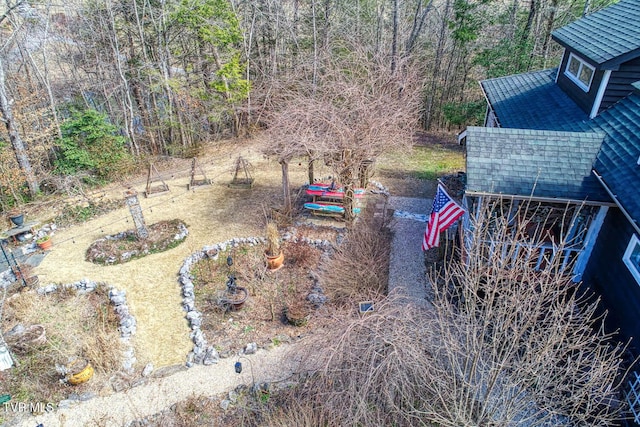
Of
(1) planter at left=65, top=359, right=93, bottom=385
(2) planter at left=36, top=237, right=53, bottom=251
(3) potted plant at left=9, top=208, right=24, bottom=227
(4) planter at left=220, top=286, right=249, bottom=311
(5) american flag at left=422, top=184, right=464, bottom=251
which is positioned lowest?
(1) planter at left=65, top=359, right=93, bottom=385

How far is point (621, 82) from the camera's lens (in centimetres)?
927

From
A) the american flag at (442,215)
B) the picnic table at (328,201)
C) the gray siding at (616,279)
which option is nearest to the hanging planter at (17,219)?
the picnic table at (328,201)

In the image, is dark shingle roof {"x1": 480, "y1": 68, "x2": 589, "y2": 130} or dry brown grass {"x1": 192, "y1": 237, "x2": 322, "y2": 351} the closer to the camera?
dry brown grass {"x1": 192, "y1": 237, "x2": 322, "y2": 351}

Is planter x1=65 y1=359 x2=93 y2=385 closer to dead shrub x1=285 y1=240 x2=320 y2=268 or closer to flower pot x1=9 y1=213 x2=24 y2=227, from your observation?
dead shrub x1=285 y1=240 x2=320 y2=268

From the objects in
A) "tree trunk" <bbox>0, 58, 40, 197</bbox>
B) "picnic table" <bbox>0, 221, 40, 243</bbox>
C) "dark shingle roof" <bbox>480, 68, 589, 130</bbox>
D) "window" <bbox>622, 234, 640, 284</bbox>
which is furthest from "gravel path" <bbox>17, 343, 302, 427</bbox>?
"tree trunk" <bbox>0, 58, 40, 197</bbox>

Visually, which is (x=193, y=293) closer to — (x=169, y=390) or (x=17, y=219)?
(x=169, y=390)

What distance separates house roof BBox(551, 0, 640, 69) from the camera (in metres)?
8.80

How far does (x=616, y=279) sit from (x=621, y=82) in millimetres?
5006

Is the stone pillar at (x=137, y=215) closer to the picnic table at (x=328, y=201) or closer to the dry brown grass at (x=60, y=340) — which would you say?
the dry brown grass at (x=60, y=340)

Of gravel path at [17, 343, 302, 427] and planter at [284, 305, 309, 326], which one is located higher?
planter at [284, 305, 309, 326]

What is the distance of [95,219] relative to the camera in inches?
535

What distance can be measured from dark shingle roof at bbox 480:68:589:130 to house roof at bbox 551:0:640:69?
5.08 feet

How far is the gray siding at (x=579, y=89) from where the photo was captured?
31.9 feet

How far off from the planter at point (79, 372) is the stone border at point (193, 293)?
197cm
